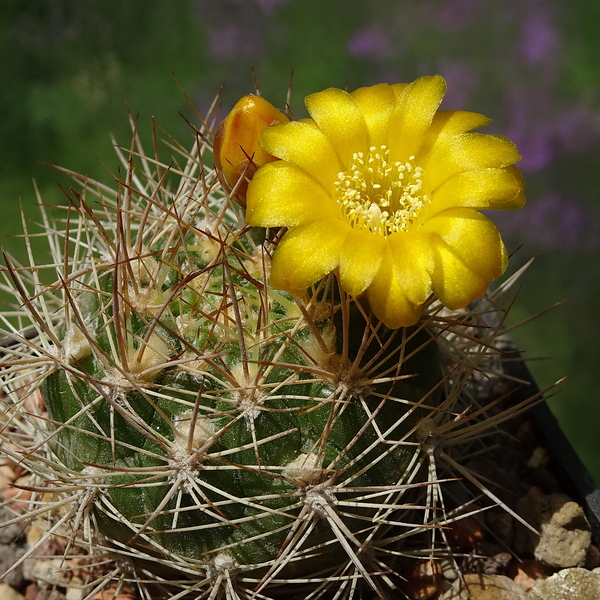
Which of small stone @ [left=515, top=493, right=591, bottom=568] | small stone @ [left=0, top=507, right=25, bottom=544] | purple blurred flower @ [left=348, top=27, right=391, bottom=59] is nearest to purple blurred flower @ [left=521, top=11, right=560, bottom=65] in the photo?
purple blurred flower @ [left=348, top=27, right=391, bottom=59]

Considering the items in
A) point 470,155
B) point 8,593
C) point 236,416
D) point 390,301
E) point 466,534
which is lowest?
point 8,593

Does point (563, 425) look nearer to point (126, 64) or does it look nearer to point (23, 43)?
point (126, 64)

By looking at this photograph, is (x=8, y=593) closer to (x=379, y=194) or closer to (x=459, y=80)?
(x=379, y=194)

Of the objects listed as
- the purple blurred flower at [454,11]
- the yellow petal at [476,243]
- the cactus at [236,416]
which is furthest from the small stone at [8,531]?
the purple blurred flower at [454,11]

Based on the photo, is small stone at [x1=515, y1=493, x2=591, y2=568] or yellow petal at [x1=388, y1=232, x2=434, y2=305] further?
small stone at [x1=515, y1=493, x2=591, y2=568]

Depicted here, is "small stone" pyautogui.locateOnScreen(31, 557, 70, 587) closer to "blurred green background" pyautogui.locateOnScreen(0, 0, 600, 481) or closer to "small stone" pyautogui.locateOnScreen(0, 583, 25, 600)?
"small stone" pyautogui.locateOnScreen(0, 583, 25, 600)

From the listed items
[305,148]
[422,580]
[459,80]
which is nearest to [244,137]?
[305,148]

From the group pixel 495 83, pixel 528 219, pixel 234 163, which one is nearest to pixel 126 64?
pixel 495 83

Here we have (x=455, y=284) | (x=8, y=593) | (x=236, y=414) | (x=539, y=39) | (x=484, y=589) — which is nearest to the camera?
(x=455, y=284)

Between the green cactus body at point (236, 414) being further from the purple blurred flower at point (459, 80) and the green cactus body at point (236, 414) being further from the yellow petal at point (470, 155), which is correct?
the purple blurred flower at point (459, 80)
